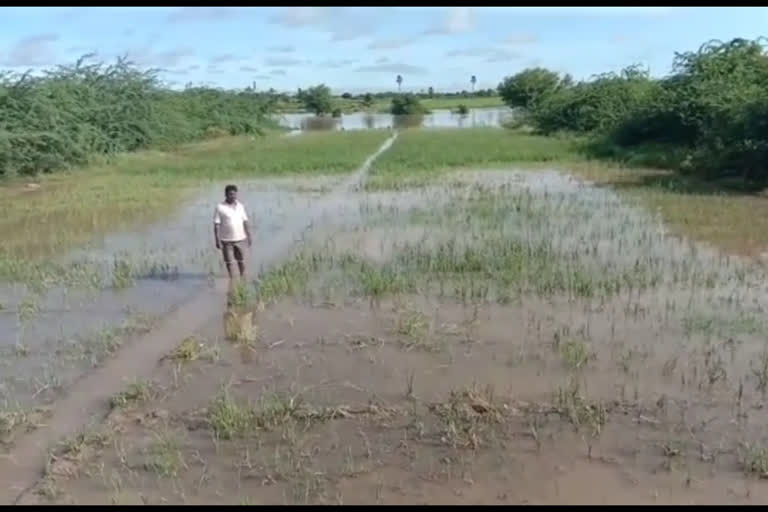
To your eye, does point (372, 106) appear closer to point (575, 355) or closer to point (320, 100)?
point (320, 100)

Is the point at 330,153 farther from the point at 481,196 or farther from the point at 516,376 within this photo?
the point at 516,376

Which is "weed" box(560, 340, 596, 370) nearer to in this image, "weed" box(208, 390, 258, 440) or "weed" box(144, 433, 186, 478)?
"weed" box(208, 390, 258, 440)

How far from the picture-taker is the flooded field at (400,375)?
14.3 ft

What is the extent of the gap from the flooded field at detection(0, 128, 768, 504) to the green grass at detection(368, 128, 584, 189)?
9.83 metres

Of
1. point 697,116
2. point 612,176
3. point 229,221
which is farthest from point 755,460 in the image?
point 697,116

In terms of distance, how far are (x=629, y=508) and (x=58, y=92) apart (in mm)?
28456

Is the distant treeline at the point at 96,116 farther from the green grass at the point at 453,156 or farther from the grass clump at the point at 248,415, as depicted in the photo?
the grass clump at the point at 248,415

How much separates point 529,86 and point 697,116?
40647mm

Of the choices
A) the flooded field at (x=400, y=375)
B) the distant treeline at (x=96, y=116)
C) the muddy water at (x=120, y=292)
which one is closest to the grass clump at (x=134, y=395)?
the flooded field at (x=400, y=375)

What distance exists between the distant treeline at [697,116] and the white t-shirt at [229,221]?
12.9 meters

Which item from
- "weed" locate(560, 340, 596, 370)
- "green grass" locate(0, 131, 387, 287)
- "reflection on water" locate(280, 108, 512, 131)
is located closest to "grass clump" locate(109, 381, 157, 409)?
"weed" locate(560, 340, 596, 370)

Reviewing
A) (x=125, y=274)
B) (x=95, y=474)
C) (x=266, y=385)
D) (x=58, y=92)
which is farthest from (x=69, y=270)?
(x=58, y=92)

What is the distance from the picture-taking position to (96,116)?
30828mm

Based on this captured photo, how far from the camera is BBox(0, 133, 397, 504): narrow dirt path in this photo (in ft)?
15.2
